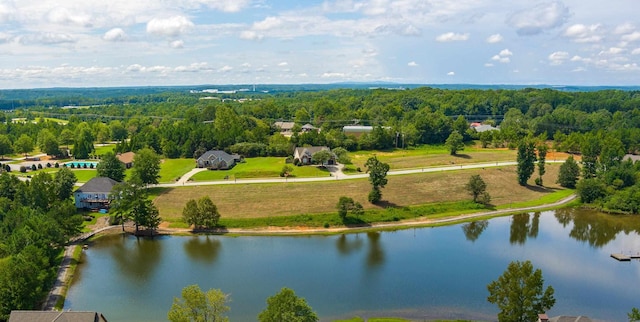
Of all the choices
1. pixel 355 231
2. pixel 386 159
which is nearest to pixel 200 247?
pixel 355 231

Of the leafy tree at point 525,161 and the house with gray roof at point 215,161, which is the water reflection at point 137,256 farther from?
the leafy tree at point 525,161

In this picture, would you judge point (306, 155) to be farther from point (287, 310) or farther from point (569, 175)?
point (287, 310)

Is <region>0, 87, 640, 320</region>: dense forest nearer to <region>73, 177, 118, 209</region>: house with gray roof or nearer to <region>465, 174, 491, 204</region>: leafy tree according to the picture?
<region>73, 177, 118, 209</region>: house with gray roof

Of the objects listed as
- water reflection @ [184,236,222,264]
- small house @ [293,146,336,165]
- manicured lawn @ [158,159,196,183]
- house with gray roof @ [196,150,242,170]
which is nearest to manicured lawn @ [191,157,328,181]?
house with gray roof @ [196,150,242,170]

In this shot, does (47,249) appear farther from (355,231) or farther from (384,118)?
(384,118)

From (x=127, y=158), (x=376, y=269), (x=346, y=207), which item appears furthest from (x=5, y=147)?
(x=376, y=269)

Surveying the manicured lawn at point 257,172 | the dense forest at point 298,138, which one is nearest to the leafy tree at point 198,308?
the dense forest at point 298,138
